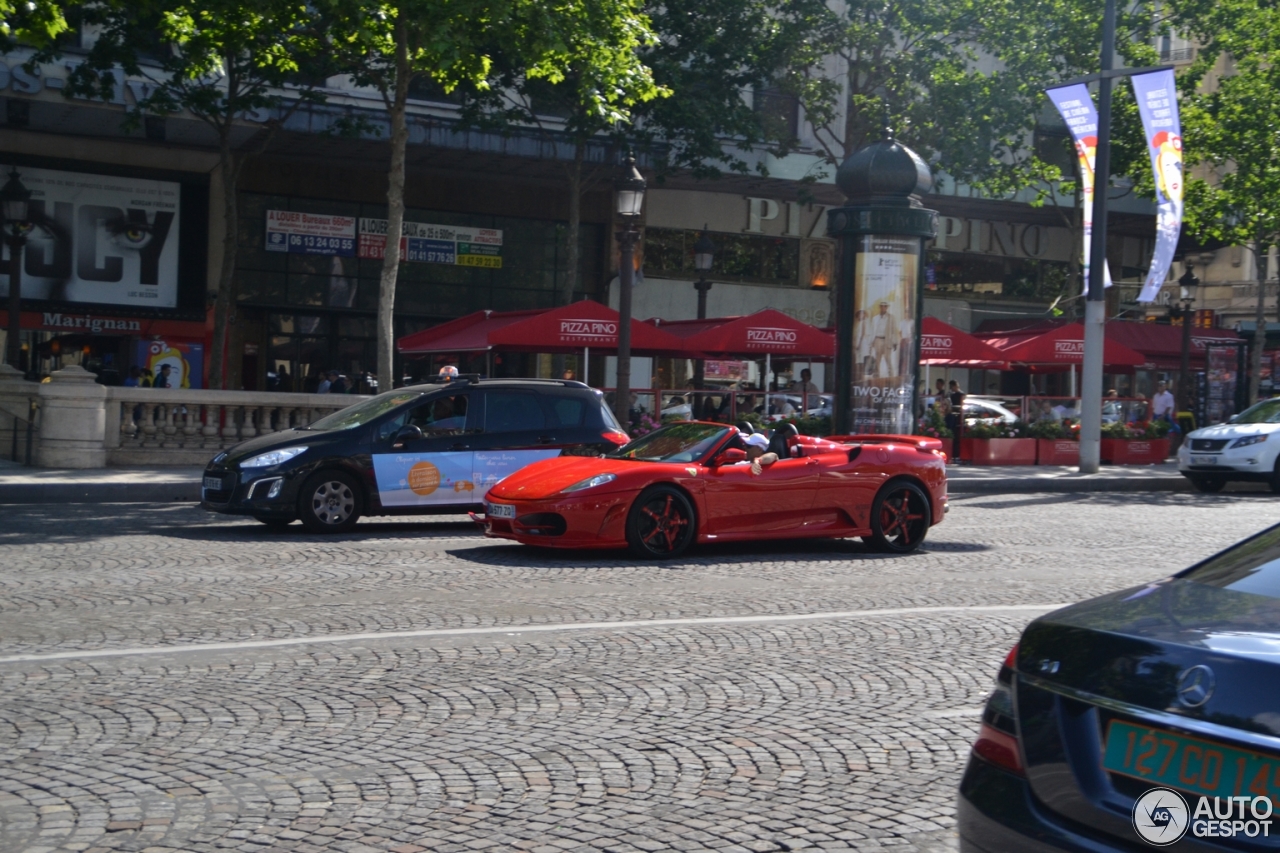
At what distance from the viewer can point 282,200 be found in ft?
107

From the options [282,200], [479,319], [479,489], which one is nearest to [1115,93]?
[479,319]

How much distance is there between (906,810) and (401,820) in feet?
5.73

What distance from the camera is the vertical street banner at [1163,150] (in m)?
22.8

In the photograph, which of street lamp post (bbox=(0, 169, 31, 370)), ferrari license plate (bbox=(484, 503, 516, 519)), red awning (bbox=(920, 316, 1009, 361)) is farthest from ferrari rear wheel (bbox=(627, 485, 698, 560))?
red awning (bbox=(920, 316, 1009, 361))

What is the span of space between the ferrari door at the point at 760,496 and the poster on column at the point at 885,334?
8.38 meters

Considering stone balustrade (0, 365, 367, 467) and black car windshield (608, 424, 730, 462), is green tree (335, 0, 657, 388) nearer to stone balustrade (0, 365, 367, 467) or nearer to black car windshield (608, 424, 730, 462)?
stone balustrade (0, 365, 367, 467)

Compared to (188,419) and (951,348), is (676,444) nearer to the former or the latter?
(188,419)

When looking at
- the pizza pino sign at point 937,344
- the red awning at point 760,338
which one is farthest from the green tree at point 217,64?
the pizza pino sign at point 937,344

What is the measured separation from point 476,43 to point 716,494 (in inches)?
432

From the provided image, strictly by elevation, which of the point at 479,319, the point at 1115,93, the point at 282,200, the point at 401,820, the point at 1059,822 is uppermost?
the point at 1115,93

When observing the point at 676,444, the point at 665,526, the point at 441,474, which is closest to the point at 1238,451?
the point at 676,444

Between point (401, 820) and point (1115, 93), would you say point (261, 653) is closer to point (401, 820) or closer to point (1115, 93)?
point (401, 820)

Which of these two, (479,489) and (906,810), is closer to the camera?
(906,810)

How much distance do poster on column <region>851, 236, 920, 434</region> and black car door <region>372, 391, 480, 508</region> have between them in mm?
8009
